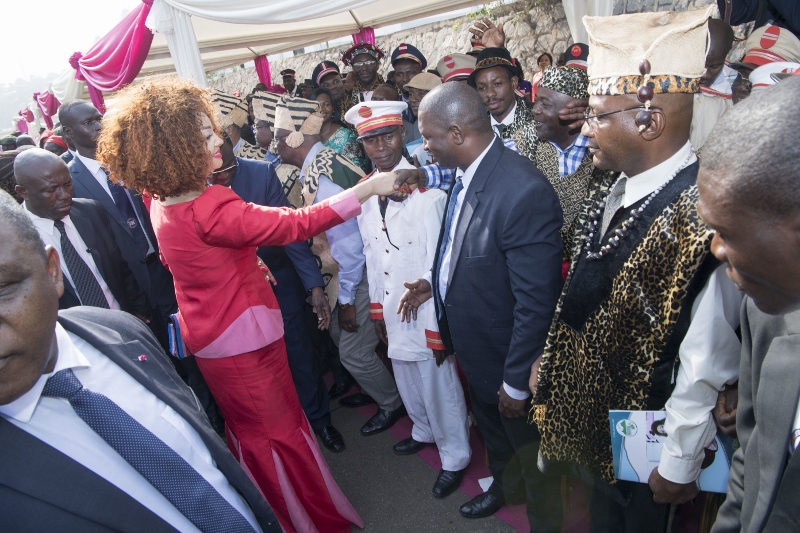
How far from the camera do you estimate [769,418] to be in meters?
0.99

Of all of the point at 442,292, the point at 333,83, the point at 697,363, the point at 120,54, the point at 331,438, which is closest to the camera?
the point at 697,363

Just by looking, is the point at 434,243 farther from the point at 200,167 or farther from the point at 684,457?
the point at 684,457

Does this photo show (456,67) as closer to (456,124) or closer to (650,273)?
(456,124)

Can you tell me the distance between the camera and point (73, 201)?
10.2ft

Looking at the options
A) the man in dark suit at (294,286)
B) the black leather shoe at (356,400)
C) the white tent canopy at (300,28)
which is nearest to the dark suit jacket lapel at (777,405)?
the man in dark suit at (294,286)

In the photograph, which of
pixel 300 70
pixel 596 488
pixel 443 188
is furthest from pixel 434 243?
pixel 300 70

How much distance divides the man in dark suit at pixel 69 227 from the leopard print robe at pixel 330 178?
131 centimetres

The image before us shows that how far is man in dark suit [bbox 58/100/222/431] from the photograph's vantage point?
3.49 meters

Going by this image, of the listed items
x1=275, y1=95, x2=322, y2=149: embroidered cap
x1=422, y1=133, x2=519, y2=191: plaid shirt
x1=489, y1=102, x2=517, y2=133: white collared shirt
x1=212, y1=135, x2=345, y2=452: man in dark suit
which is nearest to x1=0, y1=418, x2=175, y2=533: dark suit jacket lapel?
x1=212, y1=135, x2=345, y2=452: man in dark suit

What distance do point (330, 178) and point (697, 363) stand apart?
95.6 inches

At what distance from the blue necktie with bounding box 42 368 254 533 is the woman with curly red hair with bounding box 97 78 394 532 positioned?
1.02 m

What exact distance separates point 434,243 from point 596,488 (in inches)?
56.1

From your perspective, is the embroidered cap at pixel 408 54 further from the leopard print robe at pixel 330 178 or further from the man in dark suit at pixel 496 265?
the man in dark suit at pixel 496 265

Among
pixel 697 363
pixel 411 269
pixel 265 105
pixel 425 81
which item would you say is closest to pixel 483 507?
pixel 411 269
